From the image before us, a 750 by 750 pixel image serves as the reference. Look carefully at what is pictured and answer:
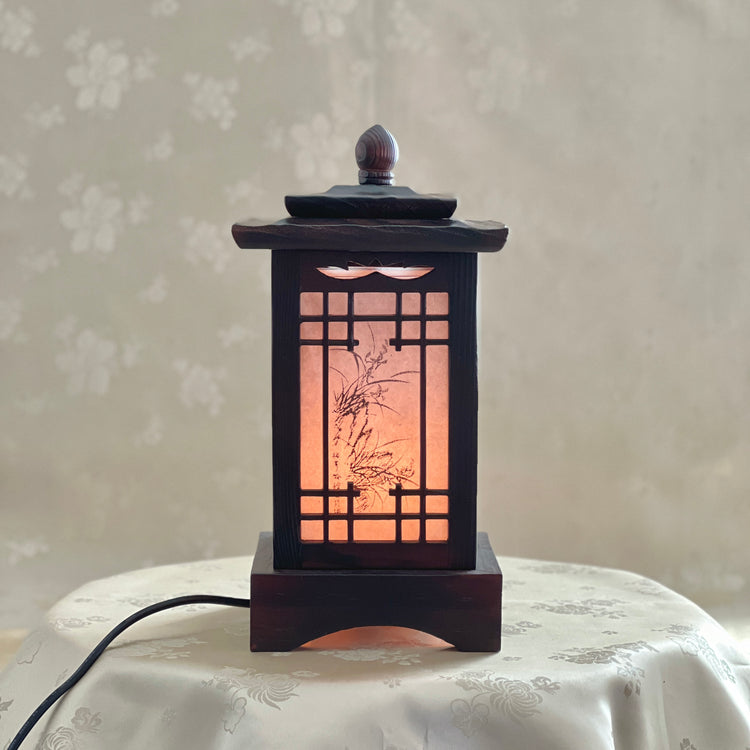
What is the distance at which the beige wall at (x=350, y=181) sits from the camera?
245 cm

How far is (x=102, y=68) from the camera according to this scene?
2.44 metres

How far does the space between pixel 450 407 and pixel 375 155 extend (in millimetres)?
314

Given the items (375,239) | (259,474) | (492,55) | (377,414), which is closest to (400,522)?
(377,414)

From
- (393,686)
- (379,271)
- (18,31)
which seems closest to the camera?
(393,686)

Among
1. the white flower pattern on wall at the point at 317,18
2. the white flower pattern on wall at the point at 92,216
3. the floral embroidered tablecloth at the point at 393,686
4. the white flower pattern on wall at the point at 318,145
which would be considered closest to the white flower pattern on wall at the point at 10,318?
the white flower pattern on wall at the point at 92,216

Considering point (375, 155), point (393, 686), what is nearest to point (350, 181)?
point (375, 155)

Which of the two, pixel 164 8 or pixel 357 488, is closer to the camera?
pixel 357 488

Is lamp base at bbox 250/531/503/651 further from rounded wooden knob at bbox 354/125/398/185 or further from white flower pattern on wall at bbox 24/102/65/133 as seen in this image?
white flower pattern on wall at bbox 24/102/65/133

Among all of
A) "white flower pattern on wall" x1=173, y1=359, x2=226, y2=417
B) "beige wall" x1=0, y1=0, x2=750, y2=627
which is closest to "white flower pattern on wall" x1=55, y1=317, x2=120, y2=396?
"beige wall" x1=0, y1=0, x2=750, y2=627

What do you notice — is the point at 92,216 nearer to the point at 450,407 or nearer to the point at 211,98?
the point at 211,98

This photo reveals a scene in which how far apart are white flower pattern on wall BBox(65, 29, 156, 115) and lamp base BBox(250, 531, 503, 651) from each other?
1.56 m

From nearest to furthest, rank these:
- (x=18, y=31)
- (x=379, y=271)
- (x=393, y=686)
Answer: (x=393, y=686), (x=379, y=271), (x=18, y=31)

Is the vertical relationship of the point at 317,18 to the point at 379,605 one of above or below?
above

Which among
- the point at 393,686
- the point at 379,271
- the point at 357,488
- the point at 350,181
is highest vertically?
the point at 350,181
